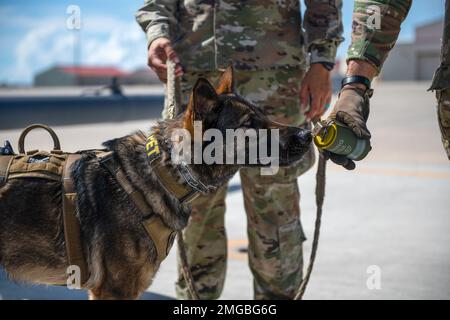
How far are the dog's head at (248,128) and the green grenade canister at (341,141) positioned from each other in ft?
1.34

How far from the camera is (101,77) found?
77688mm

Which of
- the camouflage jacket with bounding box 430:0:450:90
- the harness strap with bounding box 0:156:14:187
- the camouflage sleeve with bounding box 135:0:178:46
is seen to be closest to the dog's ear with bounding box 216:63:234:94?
the camouflage sleeve with bounding box 135:0:178:46

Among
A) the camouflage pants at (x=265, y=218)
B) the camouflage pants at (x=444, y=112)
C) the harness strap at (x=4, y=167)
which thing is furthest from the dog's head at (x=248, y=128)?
the harness strap at (x=4, y=167)

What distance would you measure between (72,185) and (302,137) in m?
1.10

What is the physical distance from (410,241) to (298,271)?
2208 millimetres

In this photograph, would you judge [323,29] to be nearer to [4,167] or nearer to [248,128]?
[248,128]

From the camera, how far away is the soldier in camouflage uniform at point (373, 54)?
2.37 metres

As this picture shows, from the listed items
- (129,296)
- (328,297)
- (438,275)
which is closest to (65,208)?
(129,296)

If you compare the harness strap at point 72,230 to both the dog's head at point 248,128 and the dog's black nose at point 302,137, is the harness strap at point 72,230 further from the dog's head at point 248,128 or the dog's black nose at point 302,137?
the dog's black nose at point 302,137

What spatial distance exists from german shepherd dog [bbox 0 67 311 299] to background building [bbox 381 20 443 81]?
219ft

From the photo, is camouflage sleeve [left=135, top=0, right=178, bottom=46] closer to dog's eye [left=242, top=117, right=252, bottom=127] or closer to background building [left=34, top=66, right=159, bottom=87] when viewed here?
dog's eye [left=242, top=117, right=252, bottom=127]

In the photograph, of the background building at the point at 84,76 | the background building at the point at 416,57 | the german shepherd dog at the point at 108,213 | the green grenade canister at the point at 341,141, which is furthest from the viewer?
the background building at the point at 84,76

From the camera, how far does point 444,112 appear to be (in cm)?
240
